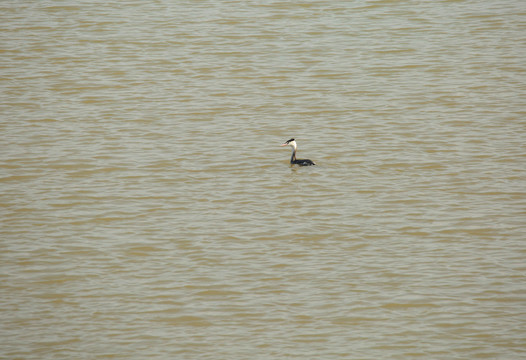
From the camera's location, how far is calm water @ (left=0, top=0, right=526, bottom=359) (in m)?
10.6

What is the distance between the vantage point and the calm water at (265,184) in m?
10.6

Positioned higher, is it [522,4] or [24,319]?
A: [522,4]

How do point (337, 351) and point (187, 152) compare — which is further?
point (187, 152)

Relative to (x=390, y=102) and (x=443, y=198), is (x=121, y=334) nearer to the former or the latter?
(x=443, y=198)

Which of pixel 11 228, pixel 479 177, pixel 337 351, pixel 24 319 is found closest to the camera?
pixel 337 351

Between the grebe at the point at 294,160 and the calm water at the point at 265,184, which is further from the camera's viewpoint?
the grebe at the point at 294,160

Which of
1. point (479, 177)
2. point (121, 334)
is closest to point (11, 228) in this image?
point (121, 334)

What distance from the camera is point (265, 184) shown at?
1533 centimetres

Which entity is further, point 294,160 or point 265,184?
point 294,160

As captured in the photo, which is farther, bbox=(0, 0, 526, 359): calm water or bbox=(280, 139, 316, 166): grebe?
bbox=(280, 139, 316, 166): grebe

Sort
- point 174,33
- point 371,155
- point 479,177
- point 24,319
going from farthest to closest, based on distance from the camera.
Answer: point 174,33, point 371,155, point 479,177, point 24,319

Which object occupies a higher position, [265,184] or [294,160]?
[294,160]

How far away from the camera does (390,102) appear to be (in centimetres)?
1922

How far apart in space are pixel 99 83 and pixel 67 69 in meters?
1.37
